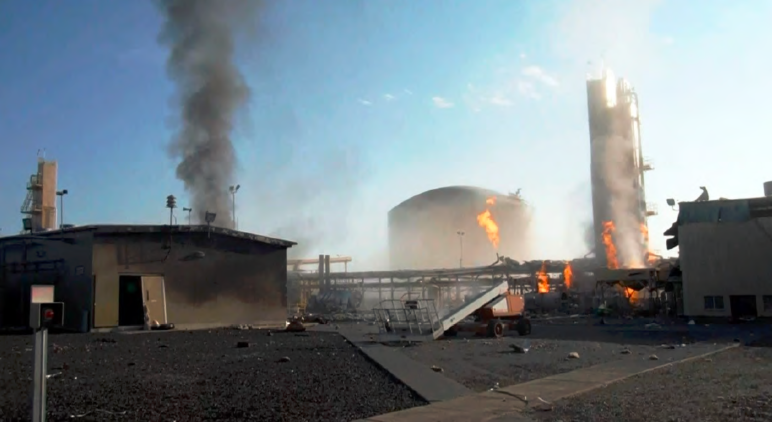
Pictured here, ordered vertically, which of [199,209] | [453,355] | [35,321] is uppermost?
[199,209]

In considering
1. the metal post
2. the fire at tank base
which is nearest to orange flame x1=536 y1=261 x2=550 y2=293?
the fire at tank base

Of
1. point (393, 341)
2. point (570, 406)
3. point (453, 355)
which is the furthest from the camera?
point (393, 341)

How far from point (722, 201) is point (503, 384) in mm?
34040

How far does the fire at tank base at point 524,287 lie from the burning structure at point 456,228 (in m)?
18.2

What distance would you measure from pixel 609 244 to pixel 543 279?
43.9ft

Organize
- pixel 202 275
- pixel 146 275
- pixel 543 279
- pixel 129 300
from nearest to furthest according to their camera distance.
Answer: pixel 146 275, pixel 202 275, pixel 129 300, pixel 543 279

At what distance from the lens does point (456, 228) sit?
110500 mm

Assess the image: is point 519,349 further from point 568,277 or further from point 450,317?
point 568,277

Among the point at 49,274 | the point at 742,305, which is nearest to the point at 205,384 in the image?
the point at 49,274

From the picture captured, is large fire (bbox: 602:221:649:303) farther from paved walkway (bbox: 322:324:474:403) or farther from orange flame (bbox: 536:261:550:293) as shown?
paved walkway (bbox: 322:324:474:403)

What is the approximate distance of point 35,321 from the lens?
8.23 meters

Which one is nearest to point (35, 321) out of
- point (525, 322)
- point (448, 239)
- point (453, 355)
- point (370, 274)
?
point (453, 355)

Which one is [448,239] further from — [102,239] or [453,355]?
[453,355]

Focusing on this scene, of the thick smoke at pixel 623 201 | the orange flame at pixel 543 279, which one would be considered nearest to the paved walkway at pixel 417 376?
the orange flame at pixel 543 279
